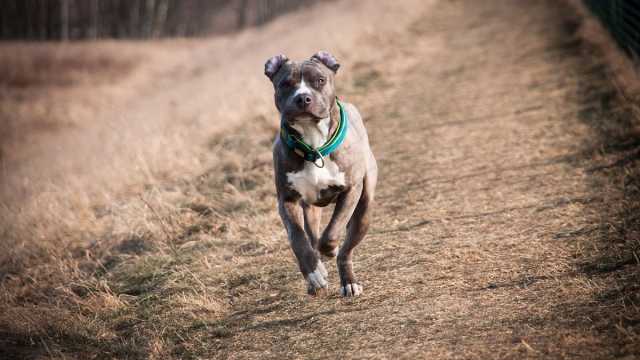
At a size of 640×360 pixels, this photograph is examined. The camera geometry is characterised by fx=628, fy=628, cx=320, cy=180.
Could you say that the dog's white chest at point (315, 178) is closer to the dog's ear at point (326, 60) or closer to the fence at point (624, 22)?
the dog's ear at point (326, 60)

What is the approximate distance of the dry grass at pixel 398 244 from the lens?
4.52 metres

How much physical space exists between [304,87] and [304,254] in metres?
1.28

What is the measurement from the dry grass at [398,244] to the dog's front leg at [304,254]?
331mm

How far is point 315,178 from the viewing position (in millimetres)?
4832

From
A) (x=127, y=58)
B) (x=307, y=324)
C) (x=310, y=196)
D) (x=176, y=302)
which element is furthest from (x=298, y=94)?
(x=127, y=58)

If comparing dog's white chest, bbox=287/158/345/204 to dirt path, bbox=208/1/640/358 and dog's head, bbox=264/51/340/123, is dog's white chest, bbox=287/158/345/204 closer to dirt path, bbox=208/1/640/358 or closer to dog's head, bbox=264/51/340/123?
dog's head, bbox=264/51/340/123

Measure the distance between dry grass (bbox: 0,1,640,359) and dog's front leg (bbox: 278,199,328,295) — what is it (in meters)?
0.33

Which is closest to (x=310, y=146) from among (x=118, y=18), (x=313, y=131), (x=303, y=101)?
(x=313, y=131)

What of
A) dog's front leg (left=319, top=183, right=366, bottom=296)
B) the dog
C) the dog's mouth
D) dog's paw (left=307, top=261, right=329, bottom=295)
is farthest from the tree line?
dog's paw (left=307, top=261, right=329, bottom=295)

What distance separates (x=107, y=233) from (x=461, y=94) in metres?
6.84

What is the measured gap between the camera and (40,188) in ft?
38.8

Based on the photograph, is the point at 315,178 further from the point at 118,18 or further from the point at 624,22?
the point at 118,18

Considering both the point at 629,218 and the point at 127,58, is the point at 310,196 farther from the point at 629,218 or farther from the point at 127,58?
A: the point at 127,58

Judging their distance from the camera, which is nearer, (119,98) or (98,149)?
(98,149)
